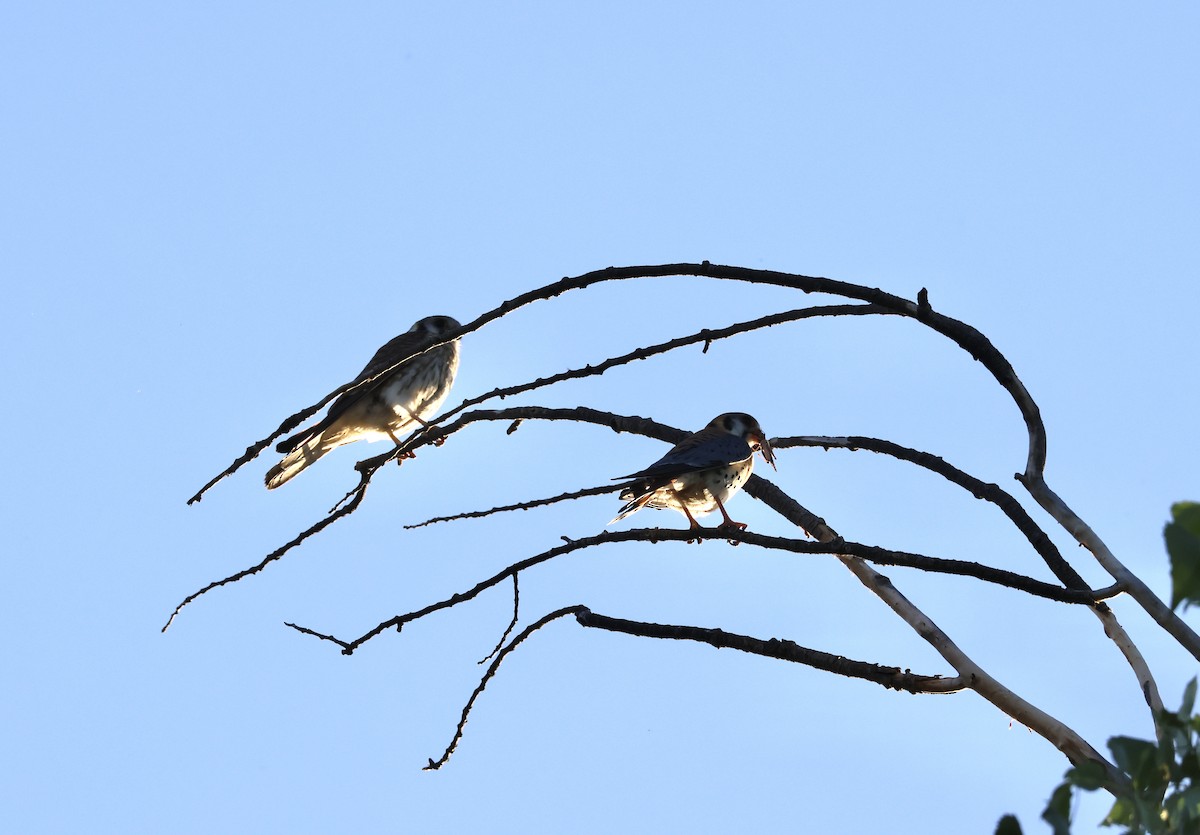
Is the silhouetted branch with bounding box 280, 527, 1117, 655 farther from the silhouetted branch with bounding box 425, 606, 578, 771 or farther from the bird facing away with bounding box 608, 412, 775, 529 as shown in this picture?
the bird facing away with bounding box 608, 412, 775, 529

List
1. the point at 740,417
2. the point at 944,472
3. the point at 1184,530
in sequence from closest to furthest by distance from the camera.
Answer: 1. the point at 1184,530
2. the point at 944,472
3. the point at 740,417

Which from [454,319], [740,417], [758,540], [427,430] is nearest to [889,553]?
[758,540]

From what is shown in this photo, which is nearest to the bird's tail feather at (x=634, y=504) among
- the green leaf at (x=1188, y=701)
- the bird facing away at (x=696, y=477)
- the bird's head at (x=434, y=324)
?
the bird facing away at (x=696, y=477)

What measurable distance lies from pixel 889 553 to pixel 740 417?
434cm

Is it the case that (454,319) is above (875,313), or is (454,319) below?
above

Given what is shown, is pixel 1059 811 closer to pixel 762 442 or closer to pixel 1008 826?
pixel 1008 826

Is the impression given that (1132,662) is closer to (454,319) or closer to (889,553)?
(889,553)

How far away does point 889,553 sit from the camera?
3.14m

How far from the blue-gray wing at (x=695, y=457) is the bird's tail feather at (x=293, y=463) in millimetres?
2499

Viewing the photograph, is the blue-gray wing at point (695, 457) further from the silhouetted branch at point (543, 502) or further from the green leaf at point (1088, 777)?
the green leaf at point (1088, 777)

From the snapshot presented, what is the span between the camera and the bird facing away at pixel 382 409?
777 cm

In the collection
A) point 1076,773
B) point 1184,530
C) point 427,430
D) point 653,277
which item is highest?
point 427,430

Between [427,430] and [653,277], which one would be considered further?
[427,430]

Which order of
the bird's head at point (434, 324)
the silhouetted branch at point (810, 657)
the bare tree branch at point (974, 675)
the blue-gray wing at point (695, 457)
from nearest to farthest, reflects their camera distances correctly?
the bare tree branch at point (974, 675) → the silhouetted branch at point (810, 657) → the blue-gray wing at point (695, 457) → the bird's head at point (434, 324)
